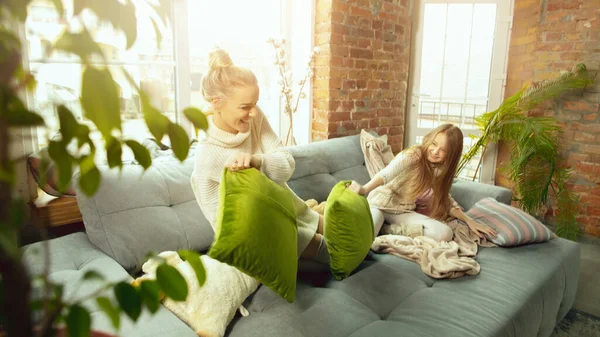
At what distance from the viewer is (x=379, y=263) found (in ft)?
5.91

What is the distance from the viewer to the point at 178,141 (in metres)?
0.37

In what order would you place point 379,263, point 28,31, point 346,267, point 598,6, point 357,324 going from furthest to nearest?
point 598,6
point 379,263
point 346,267
point 357,324
point 28,31

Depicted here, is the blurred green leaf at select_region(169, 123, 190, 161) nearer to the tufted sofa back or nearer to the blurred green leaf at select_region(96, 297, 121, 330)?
the blurred green leaf at select_region(96, 297, 121, 330)

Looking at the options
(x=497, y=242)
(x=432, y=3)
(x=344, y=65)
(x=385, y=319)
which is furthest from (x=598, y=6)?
(x=385, y=319)

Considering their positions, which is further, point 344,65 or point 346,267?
point 344,65

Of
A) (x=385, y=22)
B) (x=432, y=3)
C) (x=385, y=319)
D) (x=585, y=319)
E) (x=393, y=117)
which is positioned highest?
(x=432, y=3)

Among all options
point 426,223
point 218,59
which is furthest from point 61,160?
point 426,223

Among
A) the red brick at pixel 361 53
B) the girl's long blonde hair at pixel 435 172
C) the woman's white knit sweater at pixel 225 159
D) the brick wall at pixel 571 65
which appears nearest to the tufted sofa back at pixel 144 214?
the woman's white knit sweater at pixel 225 159

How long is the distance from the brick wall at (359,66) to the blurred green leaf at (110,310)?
273cm

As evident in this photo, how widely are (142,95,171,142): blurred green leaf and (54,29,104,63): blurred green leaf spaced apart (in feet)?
0.19

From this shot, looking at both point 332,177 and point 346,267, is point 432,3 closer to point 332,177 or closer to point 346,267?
point 332,177

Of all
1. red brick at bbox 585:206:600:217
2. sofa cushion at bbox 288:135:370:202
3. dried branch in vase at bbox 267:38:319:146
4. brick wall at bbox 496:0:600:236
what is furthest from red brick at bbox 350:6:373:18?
red brick at bbox 585:206:600:217

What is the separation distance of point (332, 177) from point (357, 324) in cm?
121

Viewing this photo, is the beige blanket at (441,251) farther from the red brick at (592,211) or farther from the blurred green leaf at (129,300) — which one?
the red brick at (592,211)
